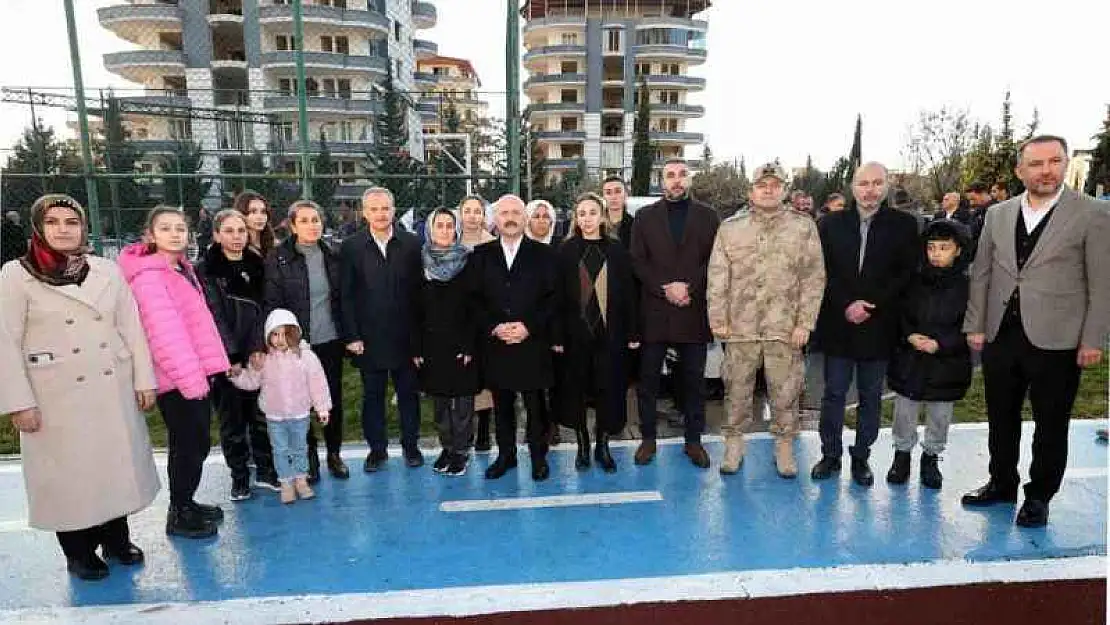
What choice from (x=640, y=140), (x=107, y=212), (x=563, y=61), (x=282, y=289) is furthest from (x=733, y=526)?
(x=563, y=61)

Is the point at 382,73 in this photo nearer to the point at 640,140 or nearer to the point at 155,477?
the point at 640,140

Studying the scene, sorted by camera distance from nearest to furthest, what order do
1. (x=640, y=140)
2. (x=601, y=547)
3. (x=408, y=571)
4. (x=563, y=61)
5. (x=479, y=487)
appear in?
(x=408, y=571) → (x=601, y=547) → (x=479, y=487) → (x=640, y=140) → (x=563, y=61)

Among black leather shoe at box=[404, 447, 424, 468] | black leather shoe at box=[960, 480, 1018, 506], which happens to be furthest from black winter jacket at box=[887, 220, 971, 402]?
black leather shoe at box=[404, 447, 424, 468]

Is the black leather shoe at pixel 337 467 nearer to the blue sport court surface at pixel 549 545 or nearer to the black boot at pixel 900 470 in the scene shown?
the blue sport court surface at pixel 549 545

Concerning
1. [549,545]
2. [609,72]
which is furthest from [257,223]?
[609,72]

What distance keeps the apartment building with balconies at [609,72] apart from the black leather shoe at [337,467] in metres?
48.0

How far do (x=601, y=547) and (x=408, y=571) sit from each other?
1.04 m

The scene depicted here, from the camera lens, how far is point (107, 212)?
9914 millimetres

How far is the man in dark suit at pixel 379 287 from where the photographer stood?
14.0ft

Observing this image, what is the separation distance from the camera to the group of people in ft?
10.7

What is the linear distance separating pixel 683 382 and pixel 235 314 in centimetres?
300

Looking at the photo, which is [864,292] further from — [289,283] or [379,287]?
[289,283]

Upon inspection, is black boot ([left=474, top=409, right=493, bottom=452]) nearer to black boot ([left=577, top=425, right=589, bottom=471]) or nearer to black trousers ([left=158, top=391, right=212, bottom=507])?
black boot ([left=577, top=425, right=589, bottom=471])

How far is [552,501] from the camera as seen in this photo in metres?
4.14
